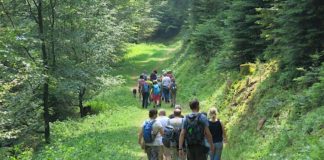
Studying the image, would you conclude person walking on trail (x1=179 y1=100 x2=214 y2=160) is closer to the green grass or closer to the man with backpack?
the man with backpack

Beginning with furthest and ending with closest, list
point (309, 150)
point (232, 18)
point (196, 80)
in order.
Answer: point (196, 80), point (232, 18), point (309, 150)

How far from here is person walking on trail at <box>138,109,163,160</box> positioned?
393 inches

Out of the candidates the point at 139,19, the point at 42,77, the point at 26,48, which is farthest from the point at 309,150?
the point at 139,19

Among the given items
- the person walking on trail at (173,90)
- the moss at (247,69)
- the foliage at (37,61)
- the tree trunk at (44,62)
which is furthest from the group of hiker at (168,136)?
the person walking on trail at (173,90)

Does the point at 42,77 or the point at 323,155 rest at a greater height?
the point at 42,77

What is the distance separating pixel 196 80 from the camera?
27.9 metres

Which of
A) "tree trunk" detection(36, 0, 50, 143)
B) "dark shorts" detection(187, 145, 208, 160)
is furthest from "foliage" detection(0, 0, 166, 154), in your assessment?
"dark shorts" detection(187, 145, 208, 160)

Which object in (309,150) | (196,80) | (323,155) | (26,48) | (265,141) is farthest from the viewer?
(196,80)

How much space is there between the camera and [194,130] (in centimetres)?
842

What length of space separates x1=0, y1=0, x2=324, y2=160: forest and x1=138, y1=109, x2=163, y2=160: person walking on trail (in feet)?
7.12

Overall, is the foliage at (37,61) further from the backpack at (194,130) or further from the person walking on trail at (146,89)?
the backpack at (194,130)

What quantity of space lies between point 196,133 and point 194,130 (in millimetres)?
67

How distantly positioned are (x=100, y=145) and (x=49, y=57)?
557cm

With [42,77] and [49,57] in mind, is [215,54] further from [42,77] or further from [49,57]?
[42,77]
